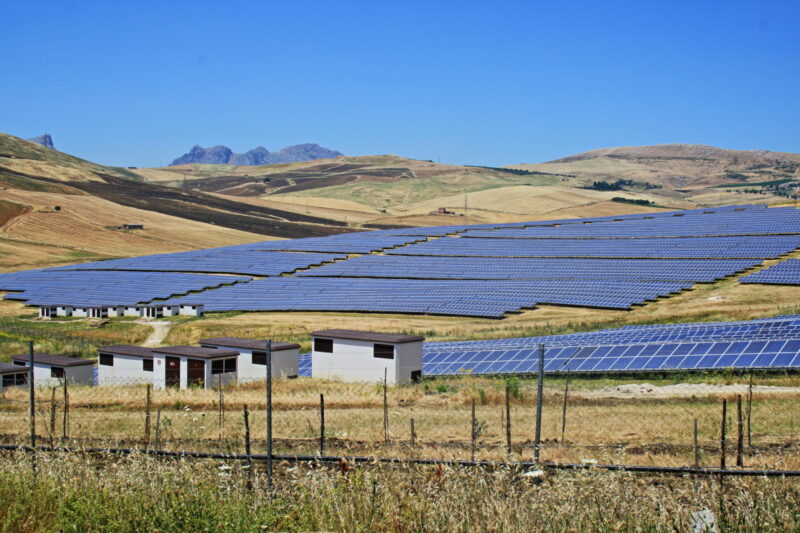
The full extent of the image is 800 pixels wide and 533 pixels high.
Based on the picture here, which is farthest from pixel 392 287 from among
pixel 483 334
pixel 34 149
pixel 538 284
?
pixel 34 149

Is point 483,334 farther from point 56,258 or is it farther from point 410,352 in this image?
point 56,258

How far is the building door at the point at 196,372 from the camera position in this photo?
32406 mm

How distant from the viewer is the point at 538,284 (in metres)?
56.8

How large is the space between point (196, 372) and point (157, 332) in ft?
63.6

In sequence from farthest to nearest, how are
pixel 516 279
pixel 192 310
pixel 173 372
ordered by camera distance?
pixel 516 279 → pixel 192 310 → pixel 173 372

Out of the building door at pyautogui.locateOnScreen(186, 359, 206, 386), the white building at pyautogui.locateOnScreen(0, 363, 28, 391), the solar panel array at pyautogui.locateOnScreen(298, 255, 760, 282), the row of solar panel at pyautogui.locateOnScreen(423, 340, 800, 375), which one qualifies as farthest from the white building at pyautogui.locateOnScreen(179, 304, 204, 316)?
the row of solar panel at pyautogui.locateOnScreen(423, 340, 800, 375)

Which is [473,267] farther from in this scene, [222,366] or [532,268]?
[222,366]

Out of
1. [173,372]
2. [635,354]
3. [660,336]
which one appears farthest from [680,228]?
[173,372]

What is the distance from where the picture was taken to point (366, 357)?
32.7 metres

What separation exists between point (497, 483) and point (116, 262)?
74876 mm

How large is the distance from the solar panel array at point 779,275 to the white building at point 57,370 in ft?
129

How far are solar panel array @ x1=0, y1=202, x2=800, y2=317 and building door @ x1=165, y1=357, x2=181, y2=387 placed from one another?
2111cm

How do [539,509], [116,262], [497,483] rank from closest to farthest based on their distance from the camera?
1. [539,509]
2. [497,483]
3. [116,262]

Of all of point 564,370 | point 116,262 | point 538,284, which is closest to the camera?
point 564,370
